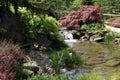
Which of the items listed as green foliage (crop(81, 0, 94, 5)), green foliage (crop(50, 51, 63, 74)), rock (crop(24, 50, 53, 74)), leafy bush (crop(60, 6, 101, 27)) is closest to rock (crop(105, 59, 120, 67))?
green foliage (crop(50, 51, 63, 74))

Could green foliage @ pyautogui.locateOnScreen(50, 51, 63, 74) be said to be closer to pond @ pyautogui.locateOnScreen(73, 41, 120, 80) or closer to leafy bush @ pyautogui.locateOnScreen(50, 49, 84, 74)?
leafy bush @ pyautogui.locateOnScreen(50, 49, 84, 74)

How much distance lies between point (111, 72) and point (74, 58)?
5.70 ft

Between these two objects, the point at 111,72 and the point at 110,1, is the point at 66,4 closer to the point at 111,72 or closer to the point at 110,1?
the point at 110,1

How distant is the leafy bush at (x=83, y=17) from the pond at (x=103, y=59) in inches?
353

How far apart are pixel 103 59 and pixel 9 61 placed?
24.1 ft

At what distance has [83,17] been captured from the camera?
3184 cm

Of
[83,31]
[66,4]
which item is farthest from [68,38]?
[66,4]

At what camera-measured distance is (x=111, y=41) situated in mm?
24188

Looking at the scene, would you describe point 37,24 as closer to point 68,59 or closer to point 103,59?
point 68,59

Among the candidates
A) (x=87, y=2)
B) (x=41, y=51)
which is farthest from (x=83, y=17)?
(x=41, y=51)

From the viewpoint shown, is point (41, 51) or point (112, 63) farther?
point (41, 51)

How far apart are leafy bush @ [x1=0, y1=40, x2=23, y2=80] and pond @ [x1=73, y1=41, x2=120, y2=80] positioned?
3.64m

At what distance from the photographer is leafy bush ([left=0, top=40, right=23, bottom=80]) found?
951cm

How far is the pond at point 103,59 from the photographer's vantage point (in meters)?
14.1
